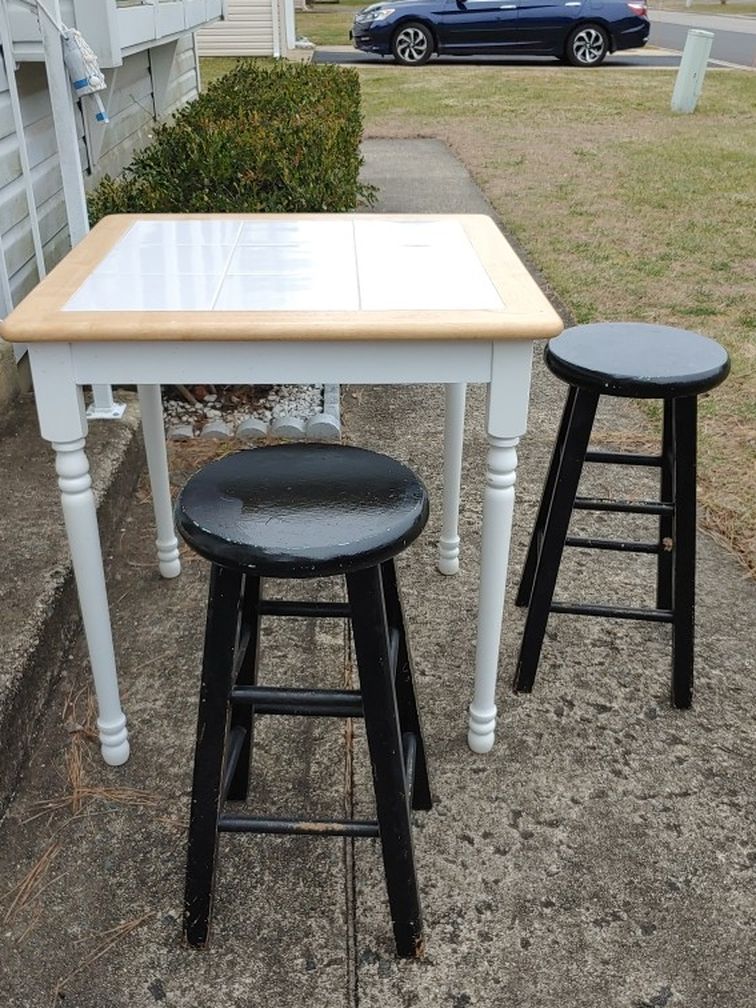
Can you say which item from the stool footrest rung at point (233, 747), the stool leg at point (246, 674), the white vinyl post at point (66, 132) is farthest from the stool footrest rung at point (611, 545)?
the white vinyl post at point (66, 132)

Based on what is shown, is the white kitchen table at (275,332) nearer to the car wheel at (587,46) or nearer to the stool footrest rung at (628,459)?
the stool footrest rung at (628,459)

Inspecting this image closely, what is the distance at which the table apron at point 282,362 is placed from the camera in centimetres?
186

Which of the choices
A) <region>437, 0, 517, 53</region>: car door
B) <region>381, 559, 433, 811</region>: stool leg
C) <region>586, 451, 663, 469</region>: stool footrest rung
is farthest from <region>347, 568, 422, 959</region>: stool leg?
<region>437, 0, 517, 53</region>: car door

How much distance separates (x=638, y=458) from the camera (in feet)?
8.38

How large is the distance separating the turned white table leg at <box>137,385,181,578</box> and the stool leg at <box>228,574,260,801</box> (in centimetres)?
77

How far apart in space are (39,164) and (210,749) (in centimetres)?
324

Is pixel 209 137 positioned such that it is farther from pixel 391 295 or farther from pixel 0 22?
pixel 391 295

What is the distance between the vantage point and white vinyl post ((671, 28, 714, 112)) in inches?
467

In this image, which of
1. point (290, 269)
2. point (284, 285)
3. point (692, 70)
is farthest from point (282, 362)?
point (692, 70)

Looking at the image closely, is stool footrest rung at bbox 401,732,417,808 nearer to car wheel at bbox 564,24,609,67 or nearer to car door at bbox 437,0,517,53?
car door at bbox 437,0,517,53

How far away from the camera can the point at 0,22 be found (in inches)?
128

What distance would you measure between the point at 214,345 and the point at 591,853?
1379mm

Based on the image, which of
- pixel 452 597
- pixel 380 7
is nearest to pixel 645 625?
pixel 452 597

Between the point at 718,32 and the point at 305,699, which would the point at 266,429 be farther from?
the point at 718,32
